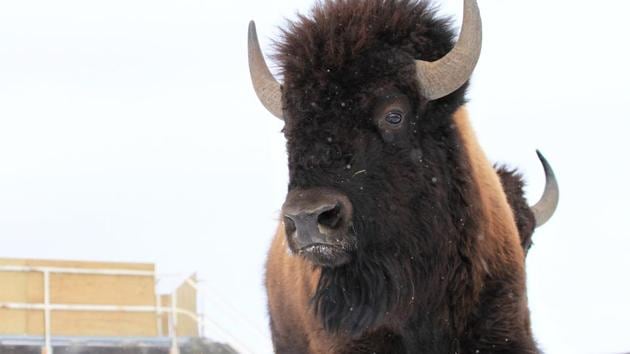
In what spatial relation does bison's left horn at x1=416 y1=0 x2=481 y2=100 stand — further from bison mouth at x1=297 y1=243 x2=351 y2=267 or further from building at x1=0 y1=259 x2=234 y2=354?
building at x1=0 y1=259 x2=234 y2=354

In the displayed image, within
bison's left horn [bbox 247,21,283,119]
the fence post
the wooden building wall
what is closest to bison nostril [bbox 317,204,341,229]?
bison's left horn [bbox 247,21,283,119]

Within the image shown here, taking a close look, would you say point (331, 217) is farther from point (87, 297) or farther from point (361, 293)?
point (87, 297)

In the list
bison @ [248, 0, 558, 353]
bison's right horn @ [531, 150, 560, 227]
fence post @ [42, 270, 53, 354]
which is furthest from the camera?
fence post @ [42, 270, 53, 354]

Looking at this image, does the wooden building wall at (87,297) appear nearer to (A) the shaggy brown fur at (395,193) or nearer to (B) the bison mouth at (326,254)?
(A) the shaggy brown fur at (395,193)

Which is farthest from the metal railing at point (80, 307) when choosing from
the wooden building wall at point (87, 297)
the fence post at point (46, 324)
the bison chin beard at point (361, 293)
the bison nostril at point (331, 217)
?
the bison nostril at point (331, 217)

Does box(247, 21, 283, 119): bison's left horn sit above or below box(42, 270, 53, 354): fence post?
below

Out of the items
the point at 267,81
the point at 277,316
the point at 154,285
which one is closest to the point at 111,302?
the point at 154,285

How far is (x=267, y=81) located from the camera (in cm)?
775

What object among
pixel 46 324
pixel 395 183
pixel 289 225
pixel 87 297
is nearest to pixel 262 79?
pixel 395 183

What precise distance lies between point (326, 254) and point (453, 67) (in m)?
1.37

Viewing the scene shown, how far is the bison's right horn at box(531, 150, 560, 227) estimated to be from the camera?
395 inches

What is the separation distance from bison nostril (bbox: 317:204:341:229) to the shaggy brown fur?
18 cm

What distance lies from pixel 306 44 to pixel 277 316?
291 cm

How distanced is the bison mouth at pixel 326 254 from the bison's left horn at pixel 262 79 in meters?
1.18
